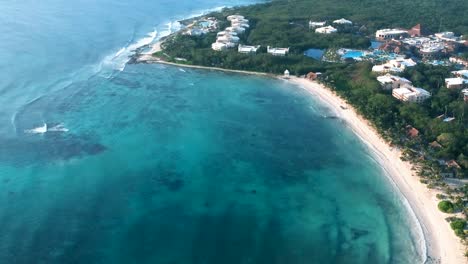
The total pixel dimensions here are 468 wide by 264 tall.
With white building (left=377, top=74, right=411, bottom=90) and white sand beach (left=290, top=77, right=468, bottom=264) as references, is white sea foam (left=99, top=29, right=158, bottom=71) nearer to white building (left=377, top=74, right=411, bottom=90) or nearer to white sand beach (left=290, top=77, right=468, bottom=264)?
white sand beach (left=290, top=77, right=468, bottom=264)

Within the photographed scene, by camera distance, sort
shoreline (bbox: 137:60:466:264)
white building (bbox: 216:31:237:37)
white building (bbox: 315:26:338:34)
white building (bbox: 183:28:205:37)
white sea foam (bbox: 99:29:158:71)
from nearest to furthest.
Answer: shoreline (bbox: 137:60:466:264), white sea foam (bbox: 99:29:158:71), white building (bbox: 216:31:237:37), white building (bbox: 183:28:205:37), white building (bbox: 315:26:338:34)

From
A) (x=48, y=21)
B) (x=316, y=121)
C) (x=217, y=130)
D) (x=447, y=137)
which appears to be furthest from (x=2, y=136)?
(x=48, y=21)

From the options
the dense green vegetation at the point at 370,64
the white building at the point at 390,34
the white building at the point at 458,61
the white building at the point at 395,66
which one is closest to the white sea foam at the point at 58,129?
the dense green vegetation at the point at 370,64

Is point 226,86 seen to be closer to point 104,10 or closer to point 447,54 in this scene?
point 447,54

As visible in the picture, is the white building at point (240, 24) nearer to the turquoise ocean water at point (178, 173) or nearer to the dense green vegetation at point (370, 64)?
the dense green vegetation at point (370, 64)

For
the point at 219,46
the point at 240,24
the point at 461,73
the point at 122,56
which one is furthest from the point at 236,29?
the point at 461,73

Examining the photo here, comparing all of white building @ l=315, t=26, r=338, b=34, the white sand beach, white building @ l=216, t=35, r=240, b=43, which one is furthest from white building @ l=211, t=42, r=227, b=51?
the white sand beach
